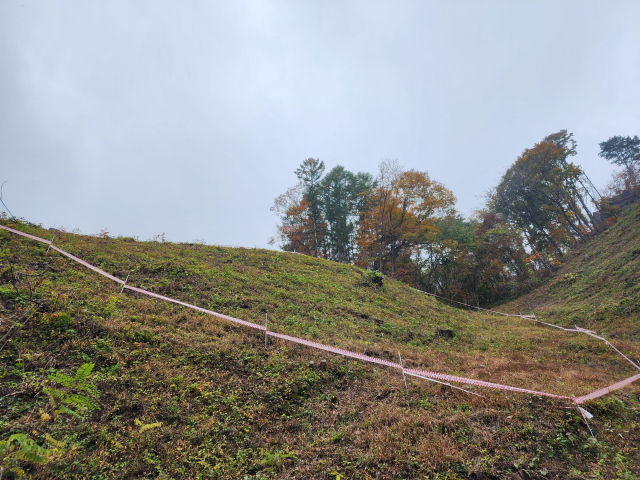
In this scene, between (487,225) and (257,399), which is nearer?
(257,399)

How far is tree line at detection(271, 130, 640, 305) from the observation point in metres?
27.2

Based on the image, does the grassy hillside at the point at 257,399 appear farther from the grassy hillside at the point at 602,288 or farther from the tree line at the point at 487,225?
the tree line at the point at 487,225

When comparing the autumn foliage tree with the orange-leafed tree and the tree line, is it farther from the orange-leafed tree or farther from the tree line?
the orange-leafed tree

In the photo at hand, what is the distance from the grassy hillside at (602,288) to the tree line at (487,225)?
384 centimetres

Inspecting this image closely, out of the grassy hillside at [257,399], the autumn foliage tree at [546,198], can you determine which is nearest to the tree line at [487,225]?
the autumn foliage tree at [546,198]

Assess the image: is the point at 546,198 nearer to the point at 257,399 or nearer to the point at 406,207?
the point at 406,207

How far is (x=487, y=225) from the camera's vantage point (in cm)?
3105

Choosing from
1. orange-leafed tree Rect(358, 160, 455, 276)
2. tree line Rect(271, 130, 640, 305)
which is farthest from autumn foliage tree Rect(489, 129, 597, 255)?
orange-leafed tree Rect(358, 160, 455, 276)

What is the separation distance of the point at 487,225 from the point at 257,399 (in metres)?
33.1

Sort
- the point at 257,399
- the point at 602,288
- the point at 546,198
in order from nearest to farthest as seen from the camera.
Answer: the point at 257,399 → the point at 602,288 → the point at 546,198

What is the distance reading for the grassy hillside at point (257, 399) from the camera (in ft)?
11.5

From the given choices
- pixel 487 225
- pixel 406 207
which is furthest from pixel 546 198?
pixel 406 207

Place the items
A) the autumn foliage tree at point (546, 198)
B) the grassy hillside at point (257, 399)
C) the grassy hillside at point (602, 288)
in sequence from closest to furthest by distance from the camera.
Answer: the grassy hillside at point (257, 399) → the grassy hillside at point (602, 288) → the autumn foliage tree at point (546, 198)

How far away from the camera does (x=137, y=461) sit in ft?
11.0
